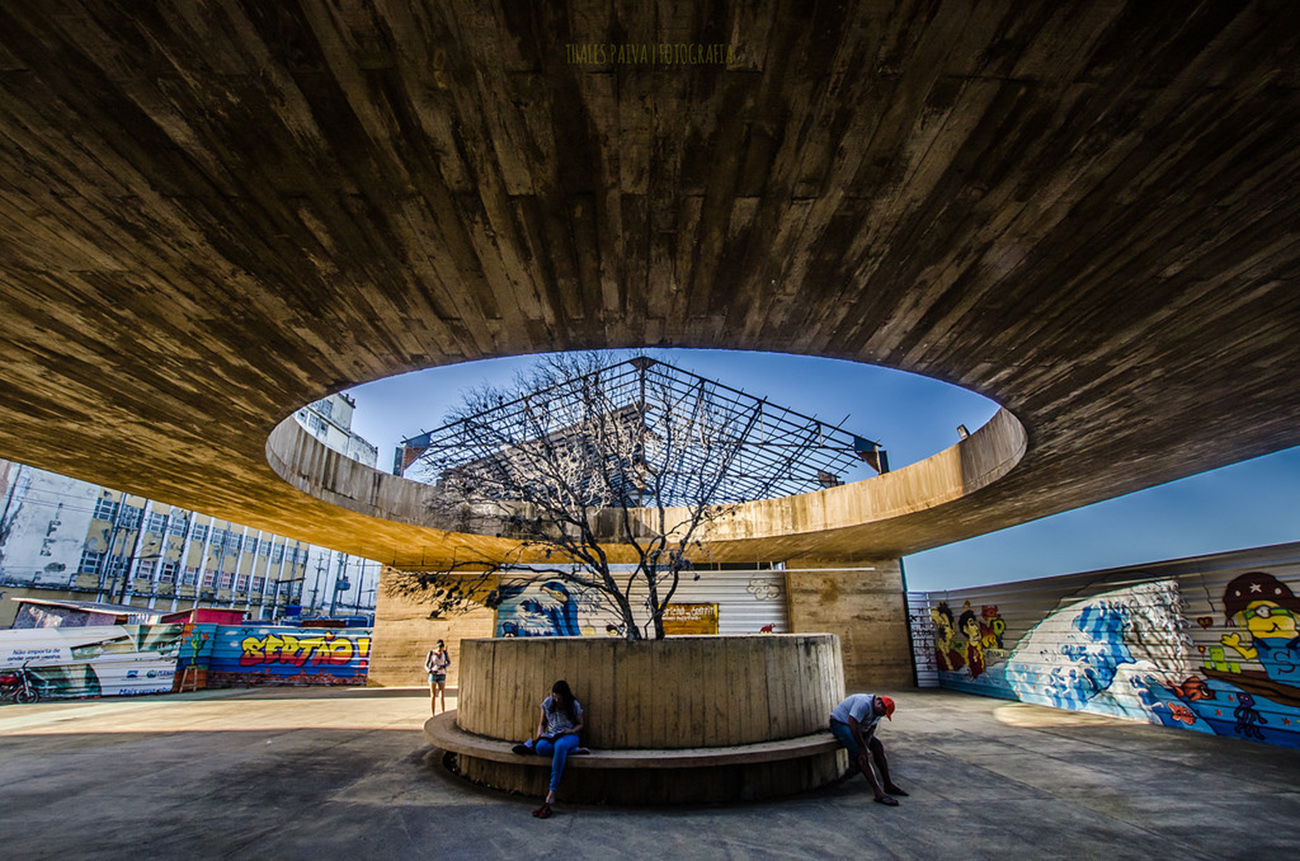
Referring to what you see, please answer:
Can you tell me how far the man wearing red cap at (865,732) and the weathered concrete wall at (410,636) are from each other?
14.5 m

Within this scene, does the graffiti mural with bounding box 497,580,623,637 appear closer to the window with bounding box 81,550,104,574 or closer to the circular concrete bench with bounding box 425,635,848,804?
the circular concrete bench with bounding box 425,635,848,804

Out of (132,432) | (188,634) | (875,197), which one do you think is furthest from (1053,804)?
(188,634)

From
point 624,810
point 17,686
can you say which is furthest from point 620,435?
point 17,686


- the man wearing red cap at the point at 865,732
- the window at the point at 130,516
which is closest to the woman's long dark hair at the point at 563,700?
the man wearing red cap at the point at 865,732

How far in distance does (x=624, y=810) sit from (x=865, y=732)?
269 centimetres

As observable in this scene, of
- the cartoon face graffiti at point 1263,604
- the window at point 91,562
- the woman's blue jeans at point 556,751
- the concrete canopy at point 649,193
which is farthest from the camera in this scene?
the window at point 91,562

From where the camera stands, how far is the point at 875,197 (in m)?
3.90

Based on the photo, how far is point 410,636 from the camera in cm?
1898

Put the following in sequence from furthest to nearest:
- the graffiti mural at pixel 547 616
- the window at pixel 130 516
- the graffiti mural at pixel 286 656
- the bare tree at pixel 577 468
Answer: the window at pixel 130 516, the graffiti mural at pixel 547 616, the graffiti mural at pixel 286 656, the bare tree at pixel 577 468

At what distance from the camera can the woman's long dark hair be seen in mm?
6410

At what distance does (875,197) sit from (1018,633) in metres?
14.0

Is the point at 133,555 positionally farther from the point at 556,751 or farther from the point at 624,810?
the point at 624,810

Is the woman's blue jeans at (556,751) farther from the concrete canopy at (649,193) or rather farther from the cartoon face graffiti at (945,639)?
the cartoon face graffiti at (945,639)

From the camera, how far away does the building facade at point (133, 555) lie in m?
30.2
